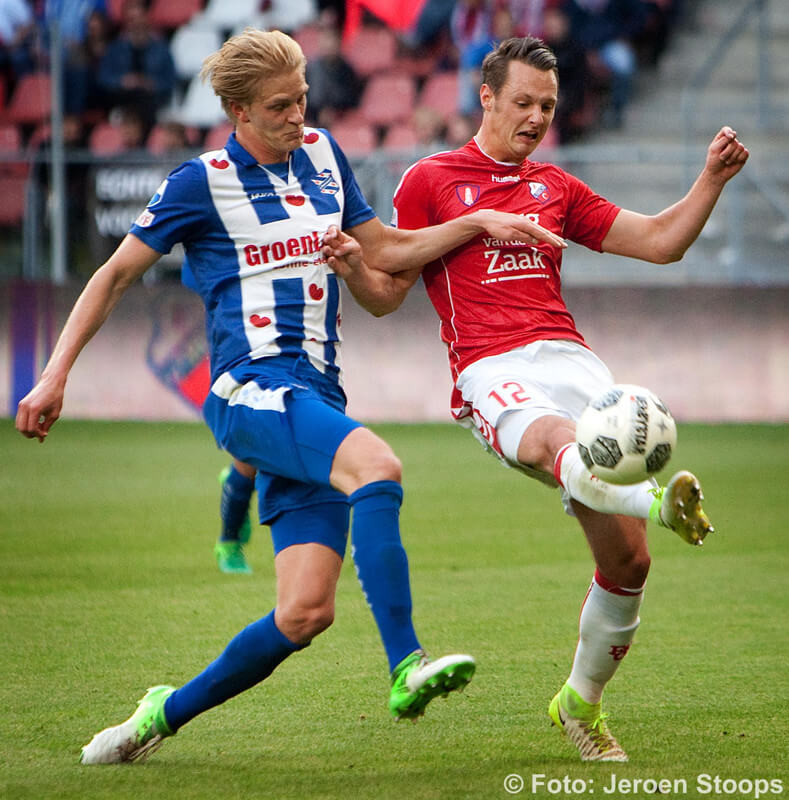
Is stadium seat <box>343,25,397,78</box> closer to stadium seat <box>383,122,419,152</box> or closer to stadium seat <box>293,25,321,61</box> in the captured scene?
stadium seat <box>293,25,321,61</box>

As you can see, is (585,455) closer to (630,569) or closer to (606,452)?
(606,452)

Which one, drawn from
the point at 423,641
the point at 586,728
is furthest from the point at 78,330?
the point at 423,641

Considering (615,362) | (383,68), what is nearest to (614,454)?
(615,362)

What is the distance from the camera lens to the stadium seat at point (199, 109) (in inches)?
647

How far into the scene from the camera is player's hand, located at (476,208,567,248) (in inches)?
175

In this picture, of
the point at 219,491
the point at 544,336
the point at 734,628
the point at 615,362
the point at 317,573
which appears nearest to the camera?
the point at 317,573

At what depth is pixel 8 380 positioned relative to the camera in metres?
13.8

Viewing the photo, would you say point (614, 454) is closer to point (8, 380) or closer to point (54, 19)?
point (8, 380)

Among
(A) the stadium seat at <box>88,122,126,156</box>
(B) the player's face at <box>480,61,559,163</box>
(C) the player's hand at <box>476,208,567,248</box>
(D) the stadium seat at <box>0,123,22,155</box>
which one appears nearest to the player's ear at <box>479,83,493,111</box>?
(B) the player's face at <box>480,61,559,163</box>

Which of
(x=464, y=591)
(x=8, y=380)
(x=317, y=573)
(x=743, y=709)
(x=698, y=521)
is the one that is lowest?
(x=8, y=380)

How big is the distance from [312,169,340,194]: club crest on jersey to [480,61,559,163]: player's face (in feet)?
2.38

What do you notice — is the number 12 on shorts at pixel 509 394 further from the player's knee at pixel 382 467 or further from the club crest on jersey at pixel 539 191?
the club crest on jersey at pixel 539 191

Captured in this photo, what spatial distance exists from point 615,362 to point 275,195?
947cm

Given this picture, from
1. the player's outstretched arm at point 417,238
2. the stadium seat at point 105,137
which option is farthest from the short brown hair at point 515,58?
the stadium seat at point 105,137
